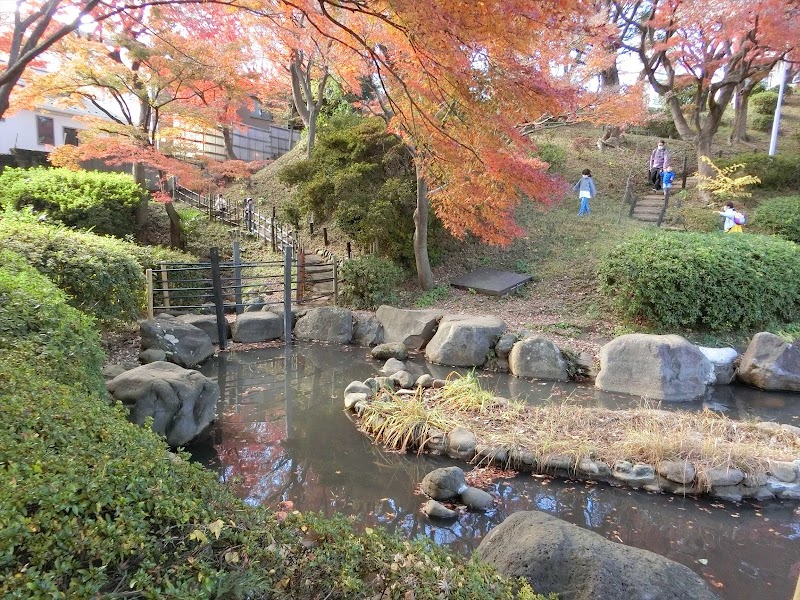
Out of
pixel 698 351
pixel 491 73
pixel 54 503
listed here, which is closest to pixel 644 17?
pixel 698 351

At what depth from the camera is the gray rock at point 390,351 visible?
29.7ft

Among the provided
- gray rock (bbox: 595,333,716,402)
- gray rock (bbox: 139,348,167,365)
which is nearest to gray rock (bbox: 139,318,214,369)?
gray rock (bbox: 139,348,167,365)

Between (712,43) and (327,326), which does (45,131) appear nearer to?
(327,326)

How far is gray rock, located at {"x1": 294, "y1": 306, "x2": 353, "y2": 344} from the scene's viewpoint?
404 inches

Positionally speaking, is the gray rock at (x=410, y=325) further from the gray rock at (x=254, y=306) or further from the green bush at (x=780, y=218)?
the green bush at (x=780, y=218)

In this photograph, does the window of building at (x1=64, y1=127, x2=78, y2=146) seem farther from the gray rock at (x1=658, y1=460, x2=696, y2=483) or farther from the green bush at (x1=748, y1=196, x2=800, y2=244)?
the gray rock at (x1=658, y1=460, x2=696, y2=483)

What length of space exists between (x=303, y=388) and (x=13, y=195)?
1007cm

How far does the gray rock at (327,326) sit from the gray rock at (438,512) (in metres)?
6.09

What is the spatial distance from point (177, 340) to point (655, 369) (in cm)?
703

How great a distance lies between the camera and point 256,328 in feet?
33.1

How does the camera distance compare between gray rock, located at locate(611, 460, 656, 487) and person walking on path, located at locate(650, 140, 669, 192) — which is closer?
gray rock, located at locate(611, 460, 656, 487)

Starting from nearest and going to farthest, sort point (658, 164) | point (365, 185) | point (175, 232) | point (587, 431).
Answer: point (587, 431) < point (365, 185) < point (175, 232) < point (658, 164)

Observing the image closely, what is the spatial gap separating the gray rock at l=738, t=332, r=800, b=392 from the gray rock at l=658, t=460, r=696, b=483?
407cm

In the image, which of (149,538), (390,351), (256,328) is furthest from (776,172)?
(149,538)
